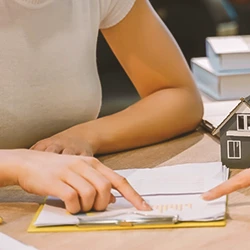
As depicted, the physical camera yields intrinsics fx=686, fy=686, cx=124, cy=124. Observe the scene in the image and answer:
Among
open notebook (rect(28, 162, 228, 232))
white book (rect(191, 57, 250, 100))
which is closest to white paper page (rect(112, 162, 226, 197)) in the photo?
open notebook (rect(28, 162, 228, 232))

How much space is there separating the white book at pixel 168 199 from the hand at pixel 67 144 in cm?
9

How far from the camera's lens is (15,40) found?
1133 mm

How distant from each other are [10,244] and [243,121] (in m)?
0.40

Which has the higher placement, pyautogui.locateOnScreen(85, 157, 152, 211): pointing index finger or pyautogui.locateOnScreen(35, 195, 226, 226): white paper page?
pyautogui.locateOnScreen(85, 157, 152, 211): pointing index finger

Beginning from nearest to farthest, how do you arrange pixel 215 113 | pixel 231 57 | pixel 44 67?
pixel 44 67
pixel 215 113
pixel 231 57

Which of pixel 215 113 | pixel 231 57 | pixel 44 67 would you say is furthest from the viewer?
pixel 231 57

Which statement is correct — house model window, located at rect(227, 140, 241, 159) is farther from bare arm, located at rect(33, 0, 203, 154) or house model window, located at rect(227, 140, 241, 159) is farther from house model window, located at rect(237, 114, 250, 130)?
bare arm, located at rect(33, 0, 203, 154)

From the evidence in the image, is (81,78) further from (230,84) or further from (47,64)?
(230,84)

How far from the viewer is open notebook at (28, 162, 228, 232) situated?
83cm

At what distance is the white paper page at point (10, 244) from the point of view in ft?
2.54

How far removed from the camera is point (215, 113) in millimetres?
1316

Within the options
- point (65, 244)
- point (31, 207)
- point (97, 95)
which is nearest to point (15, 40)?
point (97, 95)

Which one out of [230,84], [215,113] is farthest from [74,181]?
[230,84]

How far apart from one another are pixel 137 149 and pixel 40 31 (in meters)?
0.26
